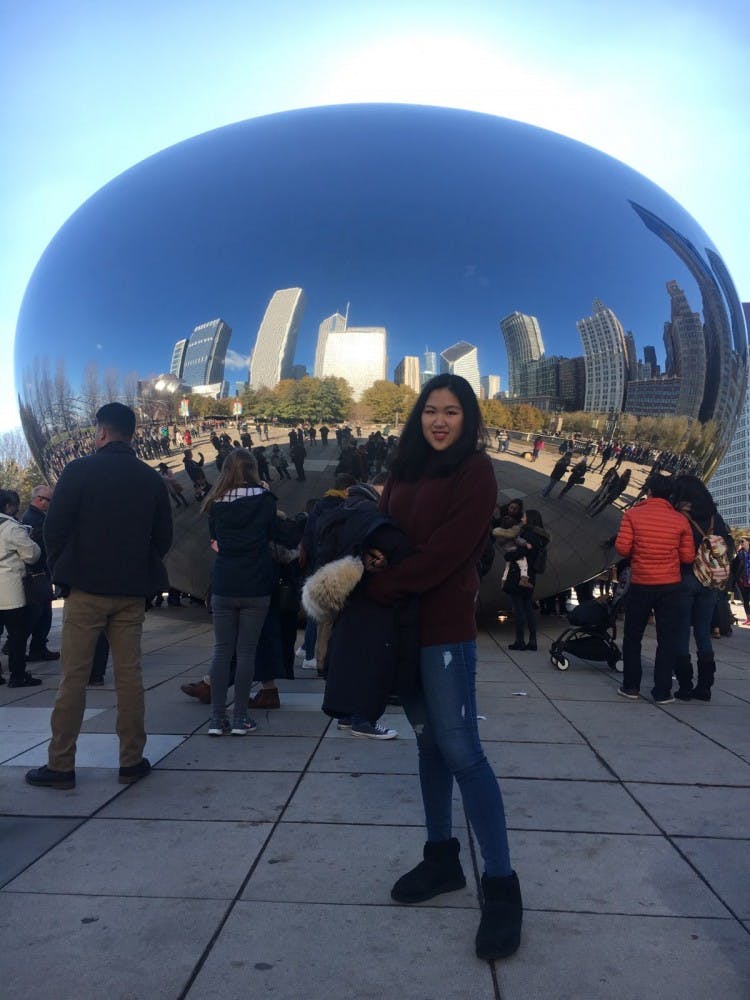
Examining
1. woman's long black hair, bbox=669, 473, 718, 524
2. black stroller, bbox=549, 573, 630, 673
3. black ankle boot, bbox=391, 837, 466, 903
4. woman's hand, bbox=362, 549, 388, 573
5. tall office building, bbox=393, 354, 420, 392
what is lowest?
black stroller, bbox=549, 573, 630, 673

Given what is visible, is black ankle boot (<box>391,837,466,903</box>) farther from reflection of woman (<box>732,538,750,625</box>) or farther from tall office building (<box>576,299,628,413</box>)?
reflection of woman (<box>732,538,750,625</box>)

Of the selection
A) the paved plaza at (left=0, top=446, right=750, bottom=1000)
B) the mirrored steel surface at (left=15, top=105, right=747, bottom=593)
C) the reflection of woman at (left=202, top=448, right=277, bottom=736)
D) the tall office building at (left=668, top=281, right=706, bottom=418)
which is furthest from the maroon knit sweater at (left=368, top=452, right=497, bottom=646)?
the tall office building at (left=668, top=281, right=706, bottom=418)

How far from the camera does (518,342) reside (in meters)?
6.54

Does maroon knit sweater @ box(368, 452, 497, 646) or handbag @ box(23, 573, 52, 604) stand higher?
maroon knit sweater @ box(368, 452, 497, 646)

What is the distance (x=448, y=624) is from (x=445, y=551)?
24cm

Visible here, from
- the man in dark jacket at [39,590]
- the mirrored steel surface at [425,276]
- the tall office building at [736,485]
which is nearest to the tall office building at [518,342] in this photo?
the mirrored steel surface at [425,276]

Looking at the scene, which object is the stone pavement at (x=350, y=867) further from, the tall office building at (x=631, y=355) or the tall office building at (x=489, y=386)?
the tall office building at (x=631, y=355)

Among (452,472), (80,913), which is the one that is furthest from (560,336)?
(80,913)

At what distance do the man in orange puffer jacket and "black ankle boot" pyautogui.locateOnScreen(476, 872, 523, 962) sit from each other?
372 cm

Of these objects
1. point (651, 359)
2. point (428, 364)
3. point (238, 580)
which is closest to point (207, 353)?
point (428, 364)

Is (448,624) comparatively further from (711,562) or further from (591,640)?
(591,640)

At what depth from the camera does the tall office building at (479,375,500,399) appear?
6.50 m

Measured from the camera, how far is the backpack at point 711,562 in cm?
607

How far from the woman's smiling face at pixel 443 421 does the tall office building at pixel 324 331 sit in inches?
158
